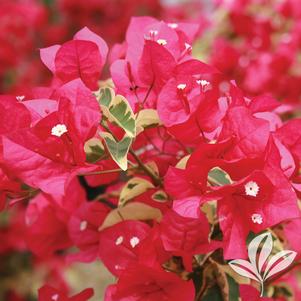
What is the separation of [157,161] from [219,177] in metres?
0.20

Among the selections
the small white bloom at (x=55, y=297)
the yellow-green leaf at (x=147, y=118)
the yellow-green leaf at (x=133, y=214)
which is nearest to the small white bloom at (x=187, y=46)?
the yellow-green leaf at (x=147, y=118)

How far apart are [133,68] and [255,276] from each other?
31cm

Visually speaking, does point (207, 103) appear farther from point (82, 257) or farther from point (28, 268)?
point (28, 268)

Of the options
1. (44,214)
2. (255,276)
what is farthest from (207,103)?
(44,214)

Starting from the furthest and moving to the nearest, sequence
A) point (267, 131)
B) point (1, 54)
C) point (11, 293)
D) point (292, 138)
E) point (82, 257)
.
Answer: point (1, 54)
point (11, 293)
point (82, 257)
point (292, 138)
point (267, 131)

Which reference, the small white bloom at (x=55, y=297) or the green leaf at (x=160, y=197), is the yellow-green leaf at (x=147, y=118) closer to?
the green leaf at (x=160, y=197)

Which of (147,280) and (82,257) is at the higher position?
(147,280)

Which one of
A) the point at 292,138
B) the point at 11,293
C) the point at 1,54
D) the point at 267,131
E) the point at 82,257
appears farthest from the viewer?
the point at 1,54

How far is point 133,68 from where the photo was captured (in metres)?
0.82

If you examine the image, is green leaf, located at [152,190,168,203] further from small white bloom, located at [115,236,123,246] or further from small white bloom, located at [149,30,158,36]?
small white bloom, located at [149,30,158,36]

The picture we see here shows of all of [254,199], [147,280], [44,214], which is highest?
[254,199]

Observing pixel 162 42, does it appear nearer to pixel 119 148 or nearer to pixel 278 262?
pixel 119 148

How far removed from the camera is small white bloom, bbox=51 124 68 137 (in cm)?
70

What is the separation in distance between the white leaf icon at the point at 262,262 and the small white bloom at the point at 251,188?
0.39 ft
